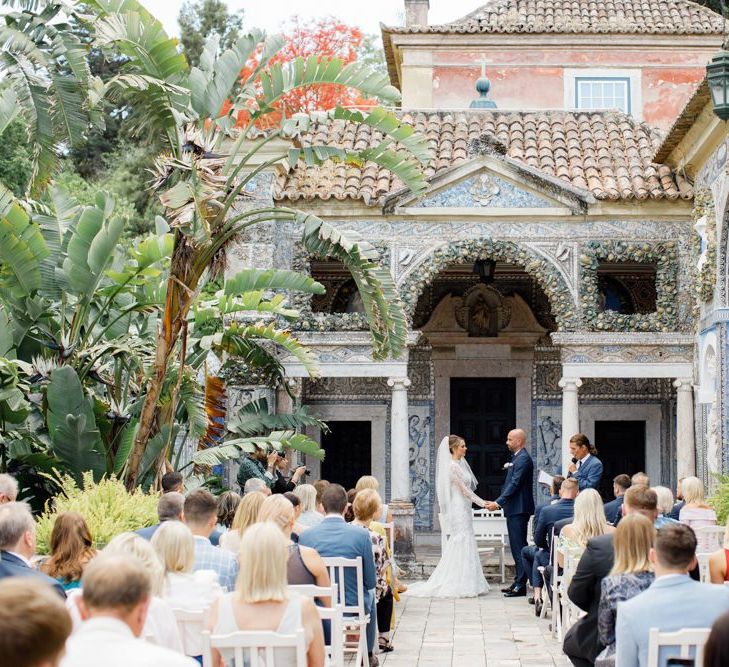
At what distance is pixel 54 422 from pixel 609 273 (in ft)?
36.6

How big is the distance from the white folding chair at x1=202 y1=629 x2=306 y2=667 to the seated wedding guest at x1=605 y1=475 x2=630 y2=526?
6565 mm

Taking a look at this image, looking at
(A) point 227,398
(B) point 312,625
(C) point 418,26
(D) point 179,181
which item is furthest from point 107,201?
(C) point 418,26

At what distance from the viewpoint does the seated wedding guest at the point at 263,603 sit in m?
6.02

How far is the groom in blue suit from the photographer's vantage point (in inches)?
631

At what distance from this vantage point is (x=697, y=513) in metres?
12.4

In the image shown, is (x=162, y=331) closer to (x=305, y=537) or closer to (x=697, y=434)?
(x=305, y=537)

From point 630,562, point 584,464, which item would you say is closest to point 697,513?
point 584,464

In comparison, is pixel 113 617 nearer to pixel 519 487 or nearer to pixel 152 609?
pixel 152 609

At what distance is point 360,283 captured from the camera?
46.8 ft

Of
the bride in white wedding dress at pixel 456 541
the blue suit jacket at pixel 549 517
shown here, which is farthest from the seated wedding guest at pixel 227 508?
the bride in white wedding dress at pixel 456 541

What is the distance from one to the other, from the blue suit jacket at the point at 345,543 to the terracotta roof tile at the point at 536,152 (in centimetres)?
1007

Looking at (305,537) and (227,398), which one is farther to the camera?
(227,398)

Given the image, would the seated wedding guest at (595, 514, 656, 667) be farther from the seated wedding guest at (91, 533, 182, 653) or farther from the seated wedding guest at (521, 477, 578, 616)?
the seated wedding guest at (521, 477, 578, 616)

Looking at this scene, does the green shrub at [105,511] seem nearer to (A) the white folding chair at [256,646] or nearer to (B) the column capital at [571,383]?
(A) the white folding chair at [256,646]
